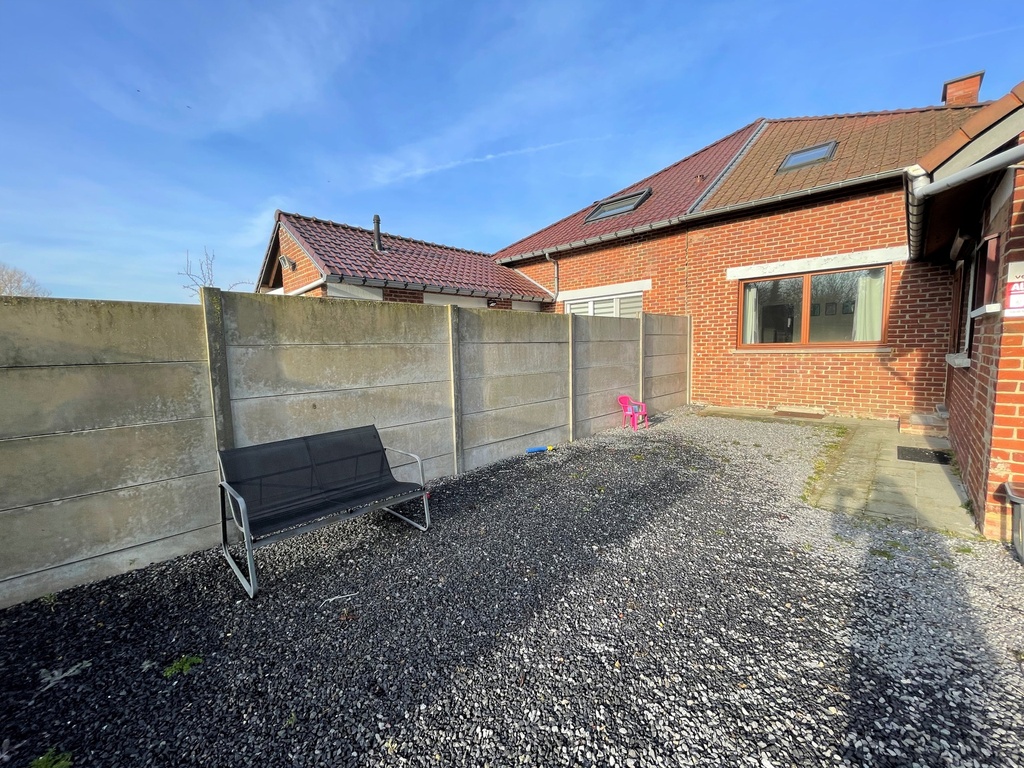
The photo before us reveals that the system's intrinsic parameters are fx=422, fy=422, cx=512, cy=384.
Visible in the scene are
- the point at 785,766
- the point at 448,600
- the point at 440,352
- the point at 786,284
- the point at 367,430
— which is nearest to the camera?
the point at 785,766

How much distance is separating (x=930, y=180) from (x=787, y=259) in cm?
502

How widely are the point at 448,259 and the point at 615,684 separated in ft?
36.9

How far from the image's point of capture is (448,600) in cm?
249

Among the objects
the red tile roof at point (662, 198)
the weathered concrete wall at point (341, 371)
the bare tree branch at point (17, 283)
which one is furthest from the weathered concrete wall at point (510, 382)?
the bare tree branch at point (17, 283)

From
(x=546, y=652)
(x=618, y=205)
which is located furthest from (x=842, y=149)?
(x=546, y=652)

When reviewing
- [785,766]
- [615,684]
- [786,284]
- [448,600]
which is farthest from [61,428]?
[786,284]

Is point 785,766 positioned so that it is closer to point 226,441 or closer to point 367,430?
point 367,430

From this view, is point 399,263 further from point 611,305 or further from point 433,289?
point 611,305

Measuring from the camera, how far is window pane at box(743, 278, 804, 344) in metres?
7.95

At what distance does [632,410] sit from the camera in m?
7.30

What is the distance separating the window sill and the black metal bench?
7685 millimetres

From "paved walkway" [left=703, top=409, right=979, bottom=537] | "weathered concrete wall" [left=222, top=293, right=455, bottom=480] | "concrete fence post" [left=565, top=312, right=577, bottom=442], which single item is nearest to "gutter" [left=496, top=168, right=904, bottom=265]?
"paved walkway" [left=703, top=409, right=979, bottom=537]

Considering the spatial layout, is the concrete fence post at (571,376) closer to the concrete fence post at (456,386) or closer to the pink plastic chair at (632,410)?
the pink plastic chair at (632,410)

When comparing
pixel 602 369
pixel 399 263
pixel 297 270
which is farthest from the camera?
pixel 297 270
